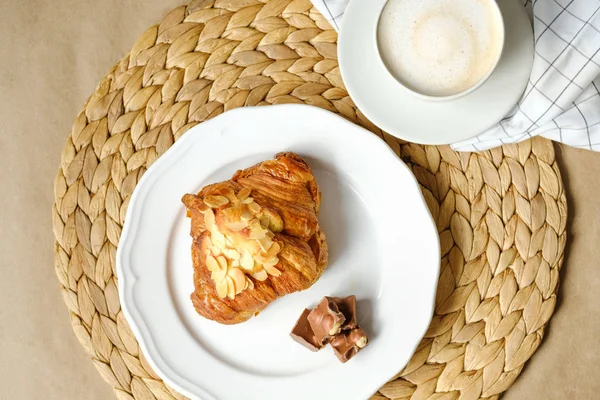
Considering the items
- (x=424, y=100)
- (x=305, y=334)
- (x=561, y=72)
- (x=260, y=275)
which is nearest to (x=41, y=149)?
(x=260, y=275)

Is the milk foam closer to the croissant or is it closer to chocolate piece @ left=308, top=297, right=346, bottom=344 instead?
the croissant

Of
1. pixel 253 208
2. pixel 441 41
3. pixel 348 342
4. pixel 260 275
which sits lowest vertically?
pixel 348 342

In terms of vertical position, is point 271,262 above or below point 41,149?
below

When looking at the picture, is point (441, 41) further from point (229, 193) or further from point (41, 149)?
point (41, 149)

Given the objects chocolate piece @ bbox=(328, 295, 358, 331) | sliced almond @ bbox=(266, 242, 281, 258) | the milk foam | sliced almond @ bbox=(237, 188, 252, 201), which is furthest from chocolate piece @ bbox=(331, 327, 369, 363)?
the milk foam

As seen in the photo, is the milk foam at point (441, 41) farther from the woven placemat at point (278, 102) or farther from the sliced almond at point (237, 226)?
the sliced almond at point (237, 226)
